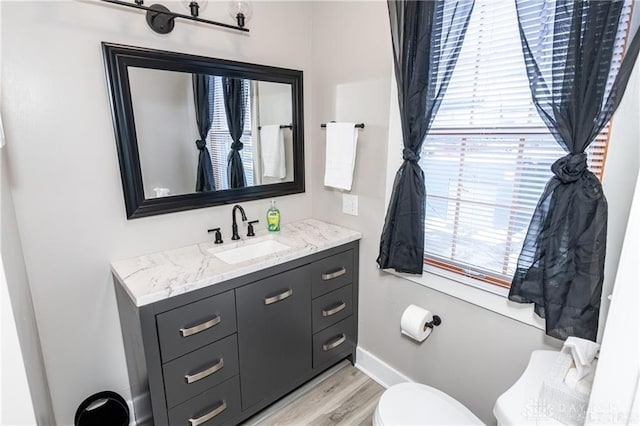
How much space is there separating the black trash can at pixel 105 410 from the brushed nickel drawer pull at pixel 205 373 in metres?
0.57

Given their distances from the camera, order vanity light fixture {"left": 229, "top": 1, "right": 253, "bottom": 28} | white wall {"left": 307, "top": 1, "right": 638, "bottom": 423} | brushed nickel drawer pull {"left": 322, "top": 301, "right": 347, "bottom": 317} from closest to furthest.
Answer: white wall {"left": 307, "top": 1, "right": 638, "bottom": 423}, vanity light fixture {"left": 229, "top": 1, "right": 253, "bottom": 28}, brushed nickel drawer pull {"left": 322, "top": 301, "right": 347, "bottom": 317}

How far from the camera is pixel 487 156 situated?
A: 4.75 feet

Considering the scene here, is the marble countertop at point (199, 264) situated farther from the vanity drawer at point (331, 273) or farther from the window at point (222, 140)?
the window at point (222, 140)

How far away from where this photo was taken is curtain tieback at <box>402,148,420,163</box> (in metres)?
1.65

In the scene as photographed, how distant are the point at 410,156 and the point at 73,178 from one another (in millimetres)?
1619

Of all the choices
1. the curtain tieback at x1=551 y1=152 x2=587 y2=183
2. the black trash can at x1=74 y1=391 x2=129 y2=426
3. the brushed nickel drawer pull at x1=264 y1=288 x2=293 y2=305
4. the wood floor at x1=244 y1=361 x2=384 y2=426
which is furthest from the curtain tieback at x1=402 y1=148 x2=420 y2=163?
the black trash can at x1=74 y1=391 x2=129 y2=426

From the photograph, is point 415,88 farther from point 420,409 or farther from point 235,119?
point 420,409

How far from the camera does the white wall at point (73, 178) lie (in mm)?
1347

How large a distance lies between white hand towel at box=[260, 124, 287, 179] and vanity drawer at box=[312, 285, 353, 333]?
2.84ft

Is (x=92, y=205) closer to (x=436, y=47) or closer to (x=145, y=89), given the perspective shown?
(x=145, y=89)

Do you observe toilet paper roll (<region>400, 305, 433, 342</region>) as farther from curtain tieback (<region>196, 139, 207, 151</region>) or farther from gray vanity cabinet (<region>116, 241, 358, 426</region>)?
curtain tieback (<region>196, 139, 207, 151</region>)

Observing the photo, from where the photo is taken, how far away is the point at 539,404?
1.00 m

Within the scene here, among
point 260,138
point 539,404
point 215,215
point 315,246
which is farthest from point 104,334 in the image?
point 539,404

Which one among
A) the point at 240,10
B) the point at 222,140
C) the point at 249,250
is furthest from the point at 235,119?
the point at 249,250
